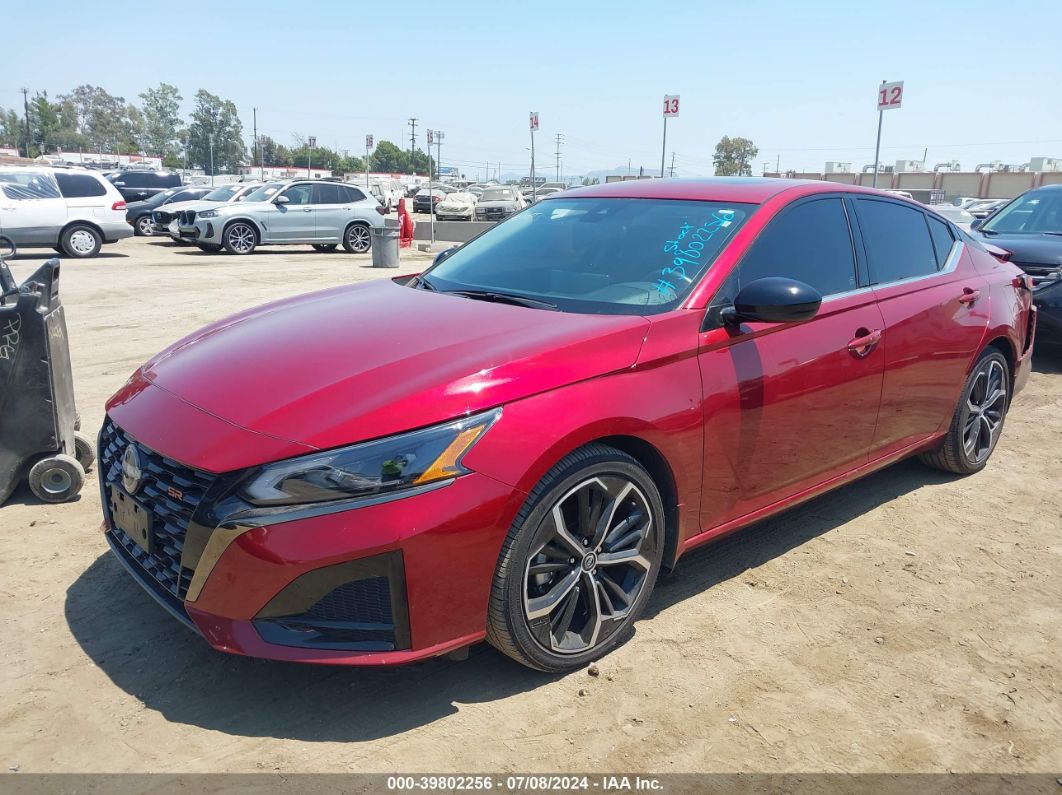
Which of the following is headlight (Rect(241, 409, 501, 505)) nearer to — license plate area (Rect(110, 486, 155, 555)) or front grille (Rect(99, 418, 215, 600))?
front grille (Rect(99, 418, 215, 600))

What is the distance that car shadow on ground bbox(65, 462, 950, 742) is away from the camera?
8.64 feet

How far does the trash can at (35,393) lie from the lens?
13.0ft

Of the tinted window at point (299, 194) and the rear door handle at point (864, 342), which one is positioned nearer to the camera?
the rear door handle at point (864, 342)

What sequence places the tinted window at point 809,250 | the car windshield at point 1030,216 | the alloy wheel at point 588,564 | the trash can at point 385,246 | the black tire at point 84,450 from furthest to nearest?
the trash can at point 385,246
the car windshield at point 1030,216
the black tire at point 84,450
the tinted window at point 809,250
the alloy wheel at point 588,564

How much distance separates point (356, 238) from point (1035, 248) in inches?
604

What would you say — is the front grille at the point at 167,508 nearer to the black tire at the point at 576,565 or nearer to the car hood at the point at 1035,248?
the black tire at the point at 576,565

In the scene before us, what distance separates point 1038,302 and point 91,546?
7783mm

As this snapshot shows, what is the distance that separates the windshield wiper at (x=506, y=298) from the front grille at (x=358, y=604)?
1332 millimetres

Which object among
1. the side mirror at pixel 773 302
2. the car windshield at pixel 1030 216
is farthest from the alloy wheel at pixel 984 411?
the car windshield at pixel 1030 216

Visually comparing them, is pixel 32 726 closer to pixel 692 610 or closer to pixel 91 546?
pixel 91 546

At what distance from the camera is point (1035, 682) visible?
296 cm

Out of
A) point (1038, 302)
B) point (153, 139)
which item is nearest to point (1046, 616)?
point (1038, 302)

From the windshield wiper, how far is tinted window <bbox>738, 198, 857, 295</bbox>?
0.81 meters

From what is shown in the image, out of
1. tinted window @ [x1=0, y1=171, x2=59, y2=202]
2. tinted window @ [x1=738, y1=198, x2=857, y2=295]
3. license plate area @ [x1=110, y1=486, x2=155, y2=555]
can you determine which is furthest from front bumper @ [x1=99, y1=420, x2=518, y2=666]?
tinted window @ [x1=0, y1=171, x2=59, y2=202]
